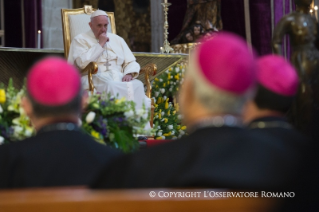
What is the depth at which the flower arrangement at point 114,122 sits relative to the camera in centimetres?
320

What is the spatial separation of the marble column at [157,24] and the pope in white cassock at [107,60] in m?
3.57

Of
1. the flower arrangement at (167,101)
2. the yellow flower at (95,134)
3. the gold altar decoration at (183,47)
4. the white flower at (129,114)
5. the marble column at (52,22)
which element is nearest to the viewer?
the yellow flower at (95,134)

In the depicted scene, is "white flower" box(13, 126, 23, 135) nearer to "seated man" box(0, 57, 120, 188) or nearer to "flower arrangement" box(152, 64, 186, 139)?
"seated man" box(0, 57, 120, 188)

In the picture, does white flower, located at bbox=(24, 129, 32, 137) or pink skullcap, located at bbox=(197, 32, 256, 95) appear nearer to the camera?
pink skullcap, located at bbox=(197, 32, 256, 95)

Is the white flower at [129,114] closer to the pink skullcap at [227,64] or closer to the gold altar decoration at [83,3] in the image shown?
the pink skullcap at [227,64]

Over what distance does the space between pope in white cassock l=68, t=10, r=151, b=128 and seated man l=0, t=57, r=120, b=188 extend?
4.44m

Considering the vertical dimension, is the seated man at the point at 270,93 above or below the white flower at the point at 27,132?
above

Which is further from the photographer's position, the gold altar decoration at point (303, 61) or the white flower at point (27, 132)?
the gold altar decoration at point (303, 61)

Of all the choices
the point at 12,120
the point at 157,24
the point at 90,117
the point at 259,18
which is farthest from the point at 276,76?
the point at 157,24

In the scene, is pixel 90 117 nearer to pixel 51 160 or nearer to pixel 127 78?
pixel 51 160

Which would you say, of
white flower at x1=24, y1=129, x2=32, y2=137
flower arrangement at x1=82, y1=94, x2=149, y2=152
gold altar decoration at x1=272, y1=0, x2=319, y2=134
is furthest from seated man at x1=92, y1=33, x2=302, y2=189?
gold altar decoration at x1=272, y1=0, x2=319, y2=134

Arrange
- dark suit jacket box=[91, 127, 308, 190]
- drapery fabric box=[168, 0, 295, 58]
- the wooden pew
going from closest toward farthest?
the wooden pew → dark suit jacket box=[91, 127, 308, 190] → drapery fabric box=[168, 0, 295, 58]

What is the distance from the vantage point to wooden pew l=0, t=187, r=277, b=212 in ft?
3.45

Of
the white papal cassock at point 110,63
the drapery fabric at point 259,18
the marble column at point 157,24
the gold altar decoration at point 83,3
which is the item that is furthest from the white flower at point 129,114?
the gold altar decoration at point 83,3
